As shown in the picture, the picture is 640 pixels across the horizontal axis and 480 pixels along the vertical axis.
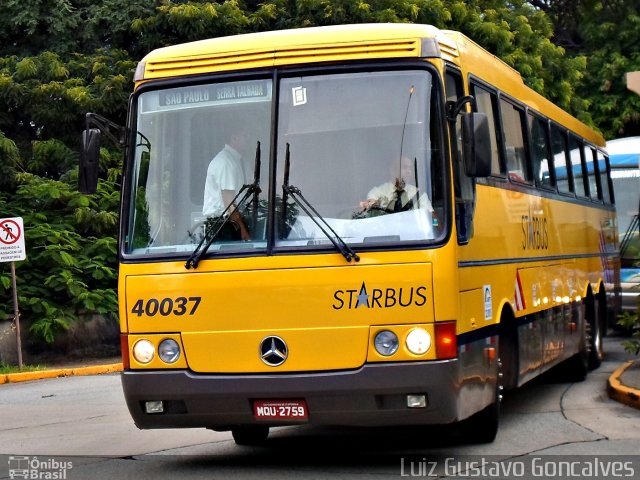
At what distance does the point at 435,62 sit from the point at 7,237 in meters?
12.9

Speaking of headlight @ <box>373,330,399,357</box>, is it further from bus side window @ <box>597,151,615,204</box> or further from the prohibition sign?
the prohibition sign

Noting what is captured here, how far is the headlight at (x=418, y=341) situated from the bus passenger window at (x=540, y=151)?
4457mm

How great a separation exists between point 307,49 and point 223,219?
137cm

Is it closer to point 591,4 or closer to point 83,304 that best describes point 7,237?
point 83,304

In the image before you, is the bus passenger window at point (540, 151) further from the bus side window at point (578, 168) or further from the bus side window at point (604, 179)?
the bus side window at point (604, 179)

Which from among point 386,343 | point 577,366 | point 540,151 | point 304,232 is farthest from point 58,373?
point 386,343

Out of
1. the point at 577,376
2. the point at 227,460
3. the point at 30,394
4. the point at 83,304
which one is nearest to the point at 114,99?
the point at 83,304

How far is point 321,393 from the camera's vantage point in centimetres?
851

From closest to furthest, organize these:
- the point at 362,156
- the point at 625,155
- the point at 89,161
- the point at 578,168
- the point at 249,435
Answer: the point at 362,156 → the point at 89,161 → the point at 249,435 → the point at 578,168 → the point at 625,155

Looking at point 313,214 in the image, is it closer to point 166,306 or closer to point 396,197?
point 396,197

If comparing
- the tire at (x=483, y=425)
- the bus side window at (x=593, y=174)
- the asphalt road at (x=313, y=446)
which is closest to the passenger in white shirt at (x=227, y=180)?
the asphalt road at (x=313, y=446)

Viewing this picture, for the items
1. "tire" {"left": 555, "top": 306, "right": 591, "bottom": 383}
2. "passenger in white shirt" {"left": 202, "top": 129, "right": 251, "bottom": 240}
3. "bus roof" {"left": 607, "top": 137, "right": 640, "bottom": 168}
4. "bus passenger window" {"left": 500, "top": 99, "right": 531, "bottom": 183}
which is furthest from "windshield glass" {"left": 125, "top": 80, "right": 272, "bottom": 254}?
"bus roof" {"left": 607, "top": 137, "right": 640, "bottom": 168}

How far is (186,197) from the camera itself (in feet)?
29.8

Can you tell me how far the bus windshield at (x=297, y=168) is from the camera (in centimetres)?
870
